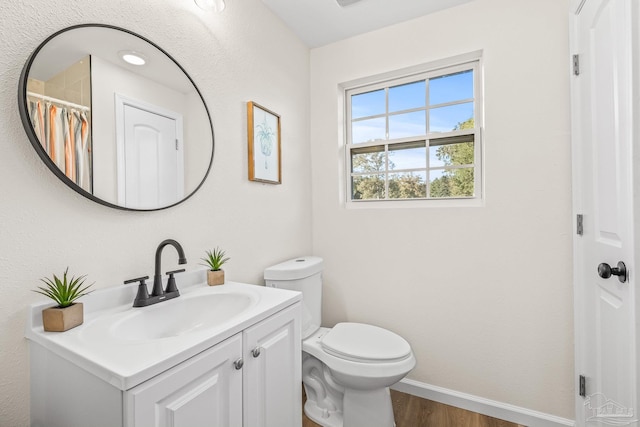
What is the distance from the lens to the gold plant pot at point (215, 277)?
4.29 ft

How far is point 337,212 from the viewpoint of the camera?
83.5 inches

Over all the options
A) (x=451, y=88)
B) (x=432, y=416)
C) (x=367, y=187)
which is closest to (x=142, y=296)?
(x=367, y=187)

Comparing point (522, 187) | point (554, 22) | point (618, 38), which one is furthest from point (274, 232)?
point (554, 22)

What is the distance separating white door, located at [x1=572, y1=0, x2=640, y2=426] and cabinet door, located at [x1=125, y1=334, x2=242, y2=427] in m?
1.24

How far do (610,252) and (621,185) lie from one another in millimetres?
263

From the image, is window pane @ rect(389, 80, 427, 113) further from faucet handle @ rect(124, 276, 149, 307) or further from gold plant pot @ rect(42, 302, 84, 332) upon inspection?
gold plant pot @ rect(42, 302, 84, 332)

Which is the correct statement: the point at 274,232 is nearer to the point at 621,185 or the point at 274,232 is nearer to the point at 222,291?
the point at 222,291

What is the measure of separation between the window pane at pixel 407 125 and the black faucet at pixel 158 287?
1.59m

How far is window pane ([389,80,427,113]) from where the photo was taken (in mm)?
1973

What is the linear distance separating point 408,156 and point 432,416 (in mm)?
1605

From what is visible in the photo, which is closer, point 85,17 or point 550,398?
point 85,17

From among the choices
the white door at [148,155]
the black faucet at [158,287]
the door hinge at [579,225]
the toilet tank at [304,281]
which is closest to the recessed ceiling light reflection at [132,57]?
the white door at [148,155]

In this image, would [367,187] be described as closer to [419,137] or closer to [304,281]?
[419,137]

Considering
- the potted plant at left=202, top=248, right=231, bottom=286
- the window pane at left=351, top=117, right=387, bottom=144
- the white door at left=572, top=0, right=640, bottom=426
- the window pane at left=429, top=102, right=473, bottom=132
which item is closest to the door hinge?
the white door at left=572, top=0, right=640, bottom=426
